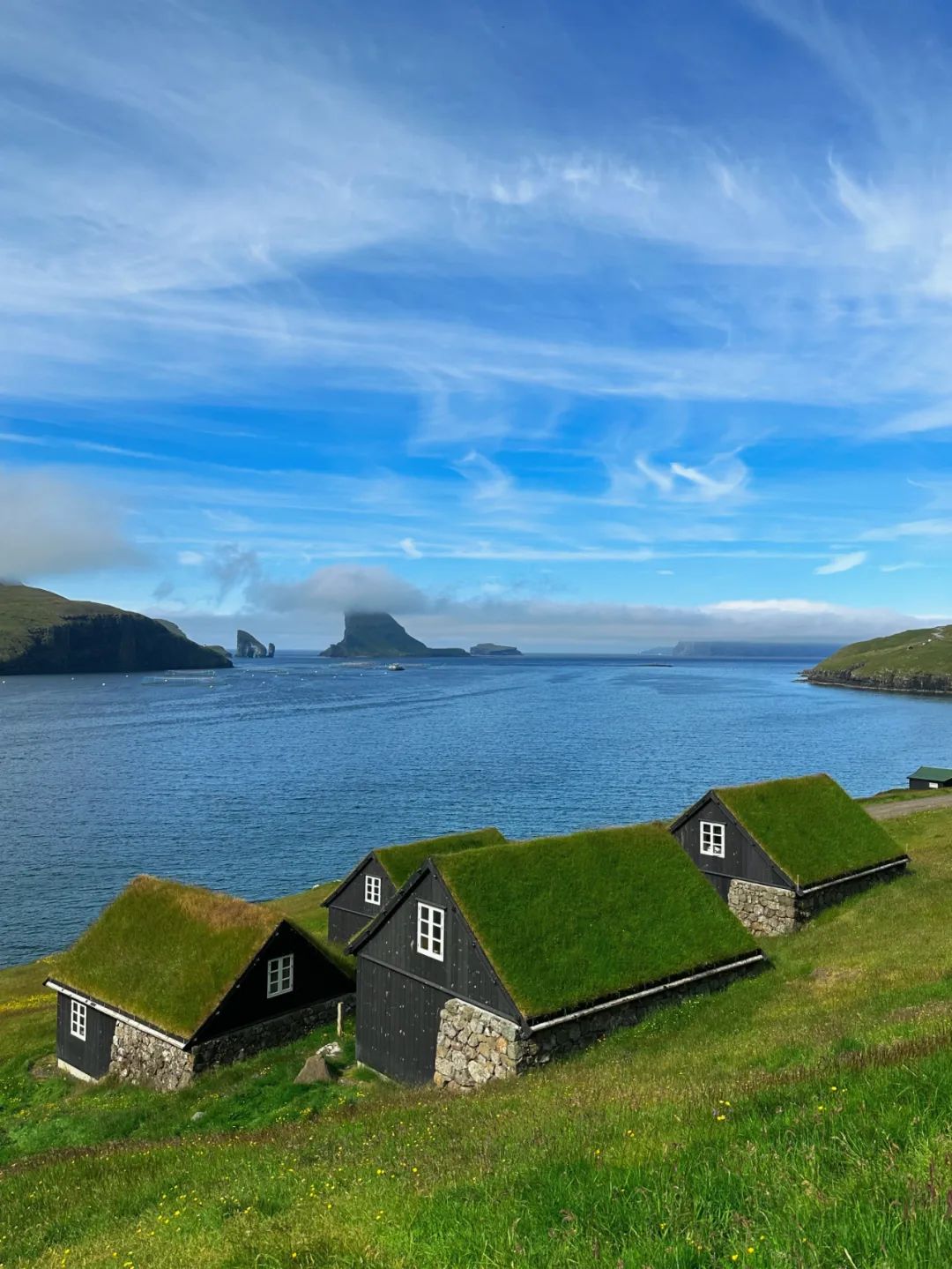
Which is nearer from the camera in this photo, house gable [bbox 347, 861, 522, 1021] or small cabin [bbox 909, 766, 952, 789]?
house gable [bbox 347, 861, 522, 1021]

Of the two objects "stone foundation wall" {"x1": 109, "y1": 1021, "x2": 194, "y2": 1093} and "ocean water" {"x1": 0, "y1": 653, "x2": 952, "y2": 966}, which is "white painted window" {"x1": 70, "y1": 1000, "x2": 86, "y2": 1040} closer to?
"stone foundation wall" {"x1": 109, "y1": 1021, "x2": 194, "y2": 1093}

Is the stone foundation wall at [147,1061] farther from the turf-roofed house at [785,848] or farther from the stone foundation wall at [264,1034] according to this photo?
the turf-roofed house at [785,848]

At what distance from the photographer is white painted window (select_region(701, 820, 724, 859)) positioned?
128 feet

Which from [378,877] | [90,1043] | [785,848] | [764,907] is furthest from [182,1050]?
[785,848]

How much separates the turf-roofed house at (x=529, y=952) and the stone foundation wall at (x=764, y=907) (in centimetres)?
827

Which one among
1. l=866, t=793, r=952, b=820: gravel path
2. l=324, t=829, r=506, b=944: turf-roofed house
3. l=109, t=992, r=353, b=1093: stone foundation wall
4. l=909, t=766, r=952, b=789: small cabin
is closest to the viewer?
l=109, t=992, r=353, b=1093: stone foundation wall

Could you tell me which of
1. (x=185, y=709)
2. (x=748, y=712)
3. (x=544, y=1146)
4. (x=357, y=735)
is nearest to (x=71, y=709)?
(x=185, y=709)

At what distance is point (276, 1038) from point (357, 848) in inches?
1686

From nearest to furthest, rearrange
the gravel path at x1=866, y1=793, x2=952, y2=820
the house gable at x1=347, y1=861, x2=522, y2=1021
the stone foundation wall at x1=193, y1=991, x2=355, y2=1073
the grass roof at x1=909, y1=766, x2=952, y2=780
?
the house gable at x1=347, y1=861, x2=522, y2=1021 → the stone foundation wall at x1=193, y1=991, x2=355, y2=1073 → the gravel path at x1=866, y1=793, x2=952, y2=820 → the grass roof at x1=909, y1=766, x2=952, y2=780

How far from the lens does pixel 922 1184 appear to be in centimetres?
724

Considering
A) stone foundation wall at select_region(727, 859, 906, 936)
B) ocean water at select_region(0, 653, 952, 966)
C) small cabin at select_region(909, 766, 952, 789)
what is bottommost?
ocean water at select_region(0, 653, 952, 966)

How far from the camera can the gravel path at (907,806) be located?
67938 millimetres


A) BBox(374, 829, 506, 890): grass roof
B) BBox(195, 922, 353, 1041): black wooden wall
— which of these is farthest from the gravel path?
BBox(195, 922, 353, 1041): black wooden wall

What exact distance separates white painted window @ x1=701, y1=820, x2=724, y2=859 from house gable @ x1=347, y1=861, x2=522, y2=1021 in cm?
1875
